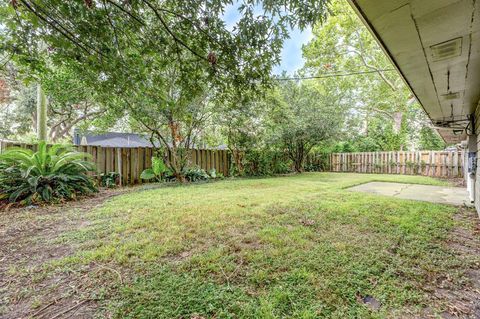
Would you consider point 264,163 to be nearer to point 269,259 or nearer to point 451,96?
point 451,96

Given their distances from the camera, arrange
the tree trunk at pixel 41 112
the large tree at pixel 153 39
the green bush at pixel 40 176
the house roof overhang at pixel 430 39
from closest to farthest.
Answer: the house roof overhang at pixel 430 39, the large tree at pixel 153 39, the green bush at pixel 40 176, the tree trunk at pixel 41 112

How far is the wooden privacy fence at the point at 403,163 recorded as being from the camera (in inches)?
348

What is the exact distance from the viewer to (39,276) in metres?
1.61

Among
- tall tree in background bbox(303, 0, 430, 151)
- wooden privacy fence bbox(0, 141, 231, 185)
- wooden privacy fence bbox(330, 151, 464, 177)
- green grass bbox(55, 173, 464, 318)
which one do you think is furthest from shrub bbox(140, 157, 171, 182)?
wooden privacy fence bbox(330, 151, 464, 177)

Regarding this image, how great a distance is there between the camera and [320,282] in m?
1.51

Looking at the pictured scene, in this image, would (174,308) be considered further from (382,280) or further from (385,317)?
(382,280)

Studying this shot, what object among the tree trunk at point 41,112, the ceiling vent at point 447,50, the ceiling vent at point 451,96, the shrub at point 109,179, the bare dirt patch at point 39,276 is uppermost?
the tree trunk at point 41,112

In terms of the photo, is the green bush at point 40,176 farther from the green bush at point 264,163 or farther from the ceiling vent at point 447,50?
the green bush at point 264,163

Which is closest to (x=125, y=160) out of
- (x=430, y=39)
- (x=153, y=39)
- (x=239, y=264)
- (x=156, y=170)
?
(x=156, y=170)

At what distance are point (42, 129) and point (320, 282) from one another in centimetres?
866

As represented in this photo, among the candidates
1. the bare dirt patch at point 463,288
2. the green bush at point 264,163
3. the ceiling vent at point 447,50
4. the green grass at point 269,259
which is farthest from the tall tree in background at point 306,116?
the ceiling vent at point 447,50

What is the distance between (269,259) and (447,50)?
1960 mm

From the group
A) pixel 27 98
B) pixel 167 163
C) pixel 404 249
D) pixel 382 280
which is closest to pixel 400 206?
pixel 404 249

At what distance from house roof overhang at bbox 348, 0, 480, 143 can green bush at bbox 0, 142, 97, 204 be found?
5.13 m
